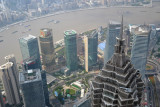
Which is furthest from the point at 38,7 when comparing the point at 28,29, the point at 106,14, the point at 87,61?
the point at 87,61

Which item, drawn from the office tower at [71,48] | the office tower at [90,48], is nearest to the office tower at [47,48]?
the office tower at [71,48]

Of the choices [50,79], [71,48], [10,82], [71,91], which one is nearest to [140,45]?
[71,48]

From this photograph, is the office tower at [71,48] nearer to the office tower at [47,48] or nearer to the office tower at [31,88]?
the office tower at [47,48]

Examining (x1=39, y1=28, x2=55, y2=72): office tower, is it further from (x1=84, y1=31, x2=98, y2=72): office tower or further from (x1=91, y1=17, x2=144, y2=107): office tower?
(x1=91, y1=17, x2=144, y2=107): office tower

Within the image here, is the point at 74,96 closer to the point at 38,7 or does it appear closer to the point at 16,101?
the point at 16,101

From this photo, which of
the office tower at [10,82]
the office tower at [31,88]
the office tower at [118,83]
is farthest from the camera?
the office tower at [10,82]

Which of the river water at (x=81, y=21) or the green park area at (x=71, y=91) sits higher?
the river water at (x=81, y=21)

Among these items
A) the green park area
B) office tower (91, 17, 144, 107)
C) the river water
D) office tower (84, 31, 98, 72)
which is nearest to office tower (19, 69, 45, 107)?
the green park area
